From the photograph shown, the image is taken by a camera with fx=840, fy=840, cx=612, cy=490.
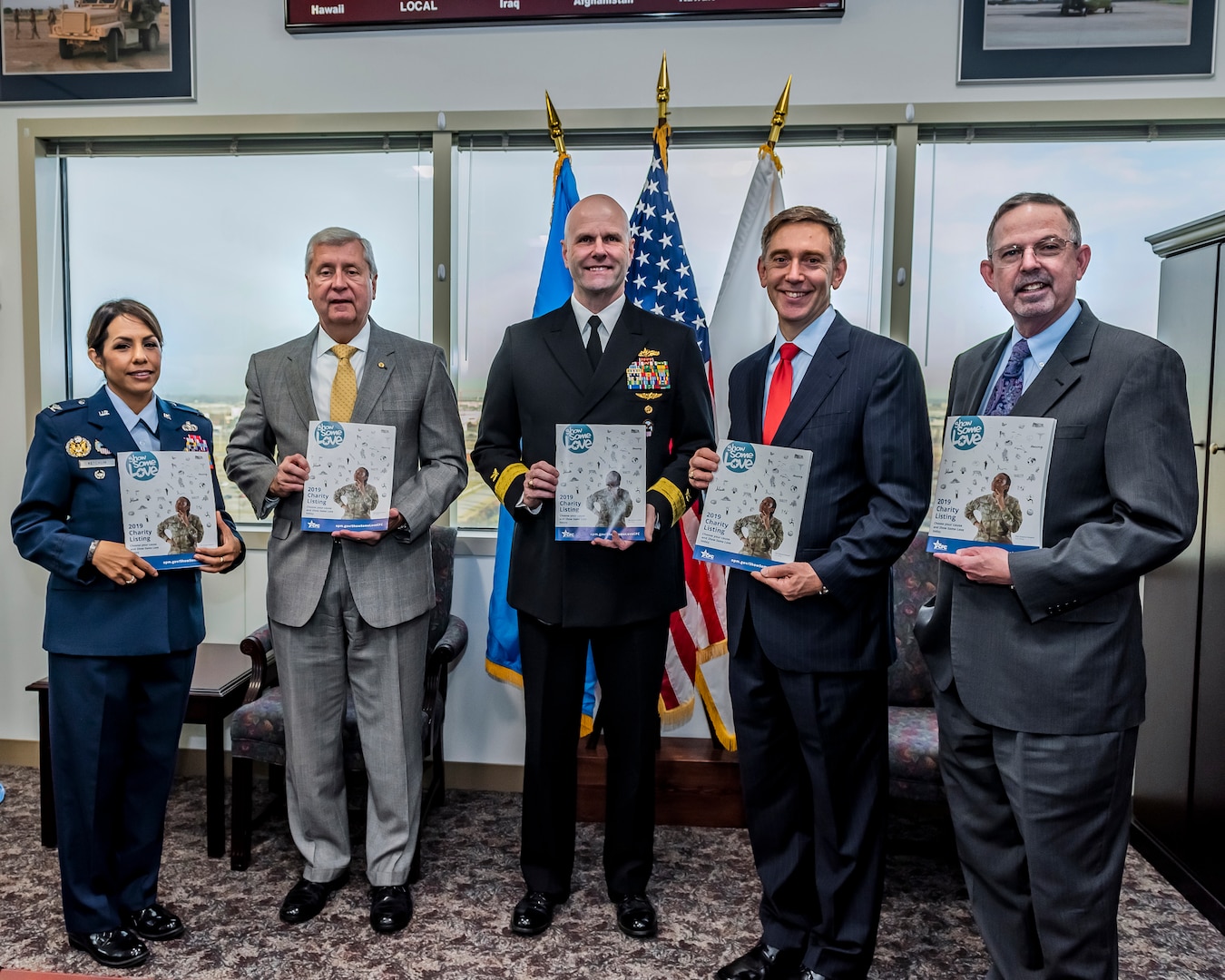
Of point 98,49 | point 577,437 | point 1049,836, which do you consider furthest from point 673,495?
point 98,49

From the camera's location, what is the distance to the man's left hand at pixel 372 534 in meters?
2.07

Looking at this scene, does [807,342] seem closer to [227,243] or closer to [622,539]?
[622,539]

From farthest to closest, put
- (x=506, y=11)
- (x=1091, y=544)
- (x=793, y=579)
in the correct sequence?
1. (x=506, y=11)
2. (x=793, y=579)
3. (x=1091, y=544)

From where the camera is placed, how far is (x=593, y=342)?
2150 millimetres

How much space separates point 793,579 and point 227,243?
106 inches

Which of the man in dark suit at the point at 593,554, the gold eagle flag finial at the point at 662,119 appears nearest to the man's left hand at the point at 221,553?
the man in dark suit at the point at 593,554

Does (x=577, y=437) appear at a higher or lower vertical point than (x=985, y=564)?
higher

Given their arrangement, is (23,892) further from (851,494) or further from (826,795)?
(851,494)

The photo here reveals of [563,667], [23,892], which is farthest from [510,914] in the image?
[23,892]

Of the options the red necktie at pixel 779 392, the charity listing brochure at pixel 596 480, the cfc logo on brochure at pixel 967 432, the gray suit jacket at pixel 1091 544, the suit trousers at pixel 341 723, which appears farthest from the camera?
the suit trousers at pixel 341 723

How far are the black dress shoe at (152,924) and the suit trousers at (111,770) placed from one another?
31 mm

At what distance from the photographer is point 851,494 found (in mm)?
1822

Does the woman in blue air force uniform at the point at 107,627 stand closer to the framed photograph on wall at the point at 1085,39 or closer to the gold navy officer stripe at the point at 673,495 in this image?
the gold navy officer stripe at the point at 673,495

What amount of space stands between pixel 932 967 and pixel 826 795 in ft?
2.22
